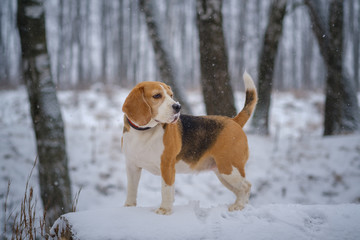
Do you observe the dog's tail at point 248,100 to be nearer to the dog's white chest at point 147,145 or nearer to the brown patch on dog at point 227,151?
the brown patch on dog at point 227,151

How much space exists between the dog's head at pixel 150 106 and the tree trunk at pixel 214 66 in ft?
3.05

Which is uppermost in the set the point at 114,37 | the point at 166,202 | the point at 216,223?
the point at 114,37

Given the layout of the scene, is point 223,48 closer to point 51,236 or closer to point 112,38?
point 51,236

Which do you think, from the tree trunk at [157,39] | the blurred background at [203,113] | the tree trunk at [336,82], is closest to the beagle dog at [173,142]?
the blurred background at [203,113]

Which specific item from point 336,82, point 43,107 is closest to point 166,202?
point 43,107

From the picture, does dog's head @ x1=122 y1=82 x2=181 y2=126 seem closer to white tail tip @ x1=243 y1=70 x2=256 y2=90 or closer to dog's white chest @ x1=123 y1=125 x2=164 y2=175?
dog's white chest @ x1=123 y1=125 x2=164 y2=175

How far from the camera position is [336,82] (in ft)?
16.7

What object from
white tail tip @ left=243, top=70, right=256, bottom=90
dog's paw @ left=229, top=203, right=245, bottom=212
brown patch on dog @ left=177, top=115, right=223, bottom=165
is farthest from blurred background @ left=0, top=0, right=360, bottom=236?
brown patch on dog @ left=177, top=115, right=223, bottom=165

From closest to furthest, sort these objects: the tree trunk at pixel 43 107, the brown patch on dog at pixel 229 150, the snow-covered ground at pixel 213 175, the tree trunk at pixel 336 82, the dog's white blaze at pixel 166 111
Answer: the dog's white blaze at pixel 166 111 < the brown patch on dog at pixel 229 150 < the tree trunk at pixel 43 107 < the tree trunk at pixel 336 82 < the snow-covered ground at pixel 213 175

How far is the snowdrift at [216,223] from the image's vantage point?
6.14 feet

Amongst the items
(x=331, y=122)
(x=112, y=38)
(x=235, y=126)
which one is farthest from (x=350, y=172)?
(x=112, y=38)

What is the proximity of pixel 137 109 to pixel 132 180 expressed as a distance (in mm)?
683

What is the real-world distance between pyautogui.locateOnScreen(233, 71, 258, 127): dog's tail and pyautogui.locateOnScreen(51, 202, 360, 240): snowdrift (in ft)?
2.43

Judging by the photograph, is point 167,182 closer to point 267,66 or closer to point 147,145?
point 147,145
